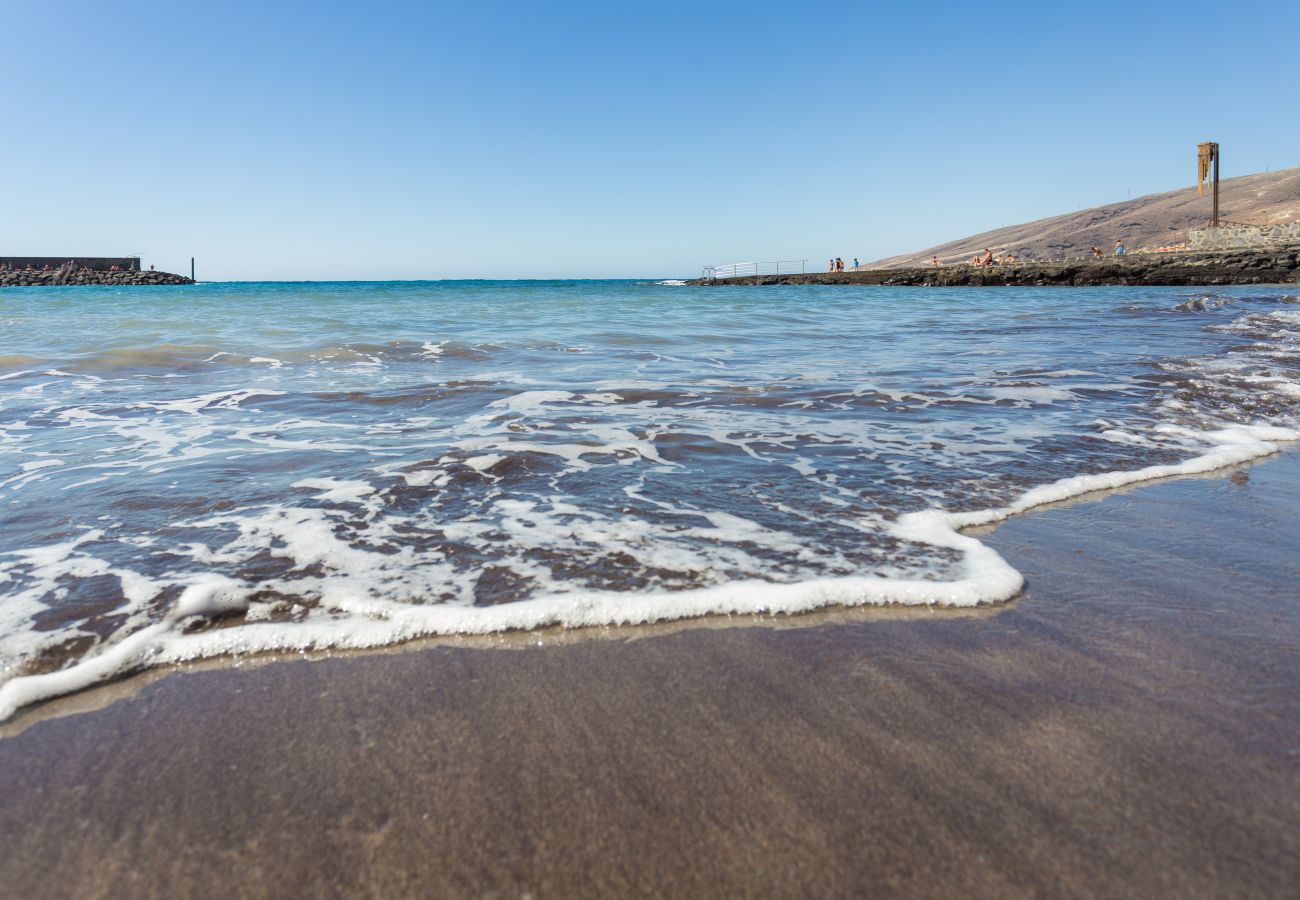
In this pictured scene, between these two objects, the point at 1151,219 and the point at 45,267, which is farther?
the point at 1151,219

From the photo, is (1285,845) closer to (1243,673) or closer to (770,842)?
(1243,673)

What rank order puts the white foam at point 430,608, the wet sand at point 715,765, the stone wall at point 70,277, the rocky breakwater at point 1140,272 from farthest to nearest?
the stone wall at point 70,277, the rocky breakwater at point 1140,272, the white foam at point 430,608, the wet sand at point 715,765

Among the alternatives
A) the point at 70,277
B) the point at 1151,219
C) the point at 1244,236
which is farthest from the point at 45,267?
the point at 1151,219

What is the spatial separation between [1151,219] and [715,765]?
313 ft

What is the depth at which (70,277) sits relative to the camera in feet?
202

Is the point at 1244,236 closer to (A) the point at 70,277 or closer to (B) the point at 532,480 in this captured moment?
(B) the point at 532,480

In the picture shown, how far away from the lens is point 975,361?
A: 27.7ft

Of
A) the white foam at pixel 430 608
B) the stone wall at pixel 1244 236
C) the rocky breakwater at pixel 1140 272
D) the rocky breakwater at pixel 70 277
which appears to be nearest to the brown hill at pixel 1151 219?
the stone wall at pixel 1244 236

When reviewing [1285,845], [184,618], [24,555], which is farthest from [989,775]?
[24,555]

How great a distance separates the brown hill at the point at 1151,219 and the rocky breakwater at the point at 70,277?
77.8 metres

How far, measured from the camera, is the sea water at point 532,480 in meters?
2.26

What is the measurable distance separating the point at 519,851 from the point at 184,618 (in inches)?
59.4

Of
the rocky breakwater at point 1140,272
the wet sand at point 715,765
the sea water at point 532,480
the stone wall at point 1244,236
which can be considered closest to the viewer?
the wet sand at point 715,765

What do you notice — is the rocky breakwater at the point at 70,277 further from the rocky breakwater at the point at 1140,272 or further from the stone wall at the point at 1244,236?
the stone wall at the point at 1244,236
